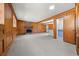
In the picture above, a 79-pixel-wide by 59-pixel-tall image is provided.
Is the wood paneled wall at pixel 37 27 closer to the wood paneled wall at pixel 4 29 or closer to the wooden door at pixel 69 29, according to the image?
Result: the wooden door at pixel 69 29

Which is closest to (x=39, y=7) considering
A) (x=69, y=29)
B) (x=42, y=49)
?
(x=69, y=29)

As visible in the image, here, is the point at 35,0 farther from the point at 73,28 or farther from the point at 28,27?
the point at 28,27

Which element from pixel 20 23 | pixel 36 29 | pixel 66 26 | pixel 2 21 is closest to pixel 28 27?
pixel 36 29

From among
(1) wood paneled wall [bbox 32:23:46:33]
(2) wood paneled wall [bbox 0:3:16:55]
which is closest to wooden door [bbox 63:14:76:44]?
(2) wood paneled wall [bbox 0:3:16:55]

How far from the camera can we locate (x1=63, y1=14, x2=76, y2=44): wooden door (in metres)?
5.47

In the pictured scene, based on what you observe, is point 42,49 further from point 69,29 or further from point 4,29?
point 69,29

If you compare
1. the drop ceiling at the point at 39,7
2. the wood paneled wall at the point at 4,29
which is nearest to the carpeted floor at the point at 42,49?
the wood paneled wall at the point at 4,29

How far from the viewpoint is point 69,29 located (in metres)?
5.82

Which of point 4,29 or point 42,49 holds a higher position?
point 4,29

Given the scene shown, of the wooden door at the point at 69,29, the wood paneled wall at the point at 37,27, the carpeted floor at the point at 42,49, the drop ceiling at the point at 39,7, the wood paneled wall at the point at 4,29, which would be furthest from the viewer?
the wood paneled wall at the point at 37,27

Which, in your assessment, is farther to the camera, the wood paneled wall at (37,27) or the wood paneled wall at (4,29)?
the wood paneled wall at (37,27)

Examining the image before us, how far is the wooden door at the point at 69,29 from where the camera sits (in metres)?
5.47

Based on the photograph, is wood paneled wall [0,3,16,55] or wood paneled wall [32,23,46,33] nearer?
wood paneled wall [0,3,16,55]

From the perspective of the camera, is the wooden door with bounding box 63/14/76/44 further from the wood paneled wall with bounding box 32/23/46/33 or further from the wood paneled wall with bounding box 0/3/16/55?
the wood paneled wall with bounding box 32/23/46/33
